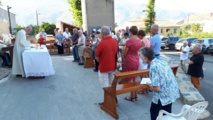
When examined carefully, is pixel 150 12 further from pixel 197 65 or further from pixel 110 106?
pixel 110 106

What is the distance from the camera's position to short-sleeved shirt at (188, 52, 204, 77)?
5316mm

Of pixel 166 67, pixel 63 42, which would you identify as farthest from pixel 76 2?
pixel 166 67

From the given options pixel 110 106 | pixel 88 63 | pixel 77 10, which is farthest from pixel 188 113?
pixel 77 10

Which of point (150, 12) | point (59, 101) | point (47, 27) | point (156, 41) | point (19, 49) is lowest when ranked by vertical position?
point (59, 101)

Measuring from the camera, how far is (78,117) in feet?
12.4

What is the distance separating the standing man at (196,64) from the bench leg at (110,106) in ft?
9.33

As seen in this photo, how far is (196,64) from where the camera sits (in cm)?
539

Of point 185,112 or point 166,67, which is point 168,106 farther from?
point 166,67

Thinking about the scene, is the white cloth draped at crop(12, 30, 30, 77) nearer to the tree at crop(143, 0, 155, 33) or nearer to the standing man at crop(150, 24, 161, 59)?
the standing man at crop(150, 24, 161, 59)

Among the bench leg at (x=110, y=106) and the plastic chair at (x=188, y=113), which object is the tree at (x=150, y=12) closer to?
the bench leg at (x=110, y=106)

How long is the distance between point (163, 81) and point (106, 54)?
1.49 metres

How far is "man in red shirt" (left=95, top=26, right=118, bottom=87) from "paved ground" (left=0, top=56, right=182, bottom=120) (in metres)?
0.74

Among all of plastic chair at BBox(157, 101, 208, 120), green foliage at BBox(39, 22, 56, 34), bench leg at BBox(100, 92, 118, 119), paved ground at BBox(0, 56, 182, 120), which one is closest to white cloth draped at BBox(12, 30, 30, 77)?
paved ground at BBox(0, 56, 182, 120)

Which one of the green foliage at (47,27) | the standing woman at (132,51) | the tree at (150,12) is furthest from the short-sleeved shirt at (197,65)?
the tree at (150,12)
